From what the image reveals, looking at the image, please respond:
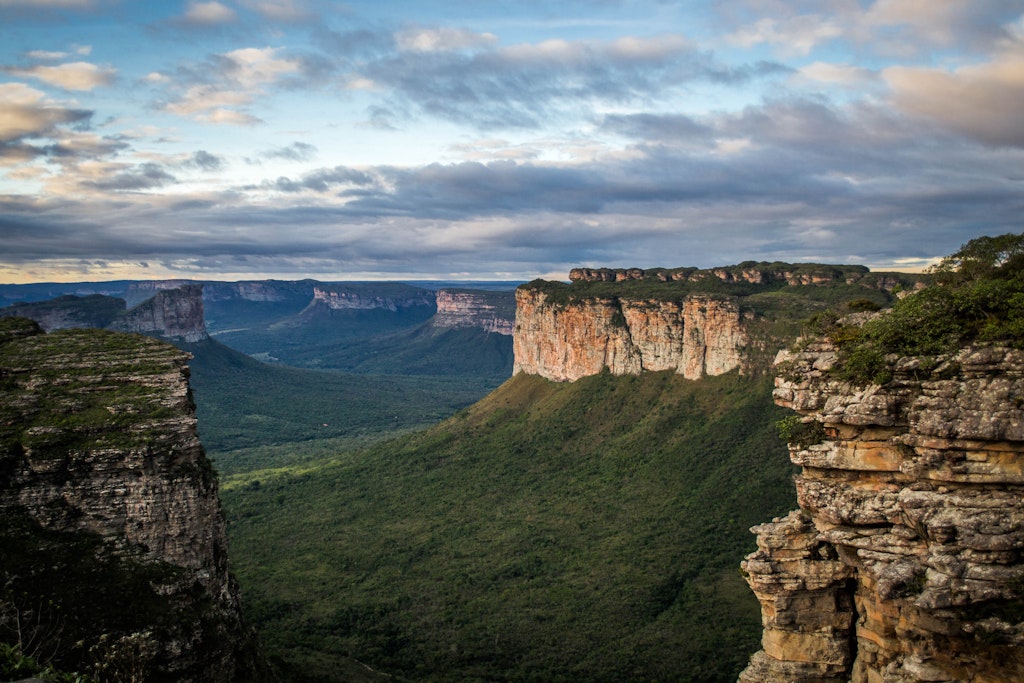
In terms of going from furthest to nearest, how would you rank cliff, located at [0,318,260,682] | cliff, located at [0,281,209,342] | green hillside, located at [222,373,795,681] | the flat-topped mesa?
cliff, located at [0,281,209,342]
the flat-topped mesa
green hillside, located at [222,373,795,681]
cliff, located at [0,318,260,682]

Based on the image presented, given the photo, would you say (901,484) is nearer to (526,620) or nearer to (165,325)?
(526,620)

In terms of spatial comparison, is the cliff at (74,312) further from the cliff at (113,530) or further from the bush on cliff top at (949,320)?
the bush on cliff top at (949,320)

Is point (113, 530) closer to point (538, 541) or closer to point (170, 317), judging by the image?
point (538, 541)

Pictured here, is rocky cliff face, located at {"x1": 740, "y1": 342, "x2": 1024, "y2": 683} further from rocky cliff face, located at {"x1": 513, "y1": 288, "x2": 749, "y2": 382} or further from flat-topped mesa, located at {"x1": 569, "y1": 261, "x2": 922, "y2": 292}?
flat-topped mesa, located at {"x1": 569, "y1": 261, "x2": 922, "y2": 292}

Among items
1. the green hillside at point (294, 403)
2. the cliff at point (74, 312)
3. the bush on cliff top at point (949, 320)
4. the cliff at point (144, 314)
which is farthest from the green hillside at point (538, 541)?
the cliff at point (74, 312)

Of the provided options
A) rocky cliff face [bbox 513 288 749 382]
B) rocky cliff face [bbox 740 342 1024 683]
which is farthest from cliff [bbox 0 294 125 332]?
rocky cliff face [bbox 740 342 1024 683]
